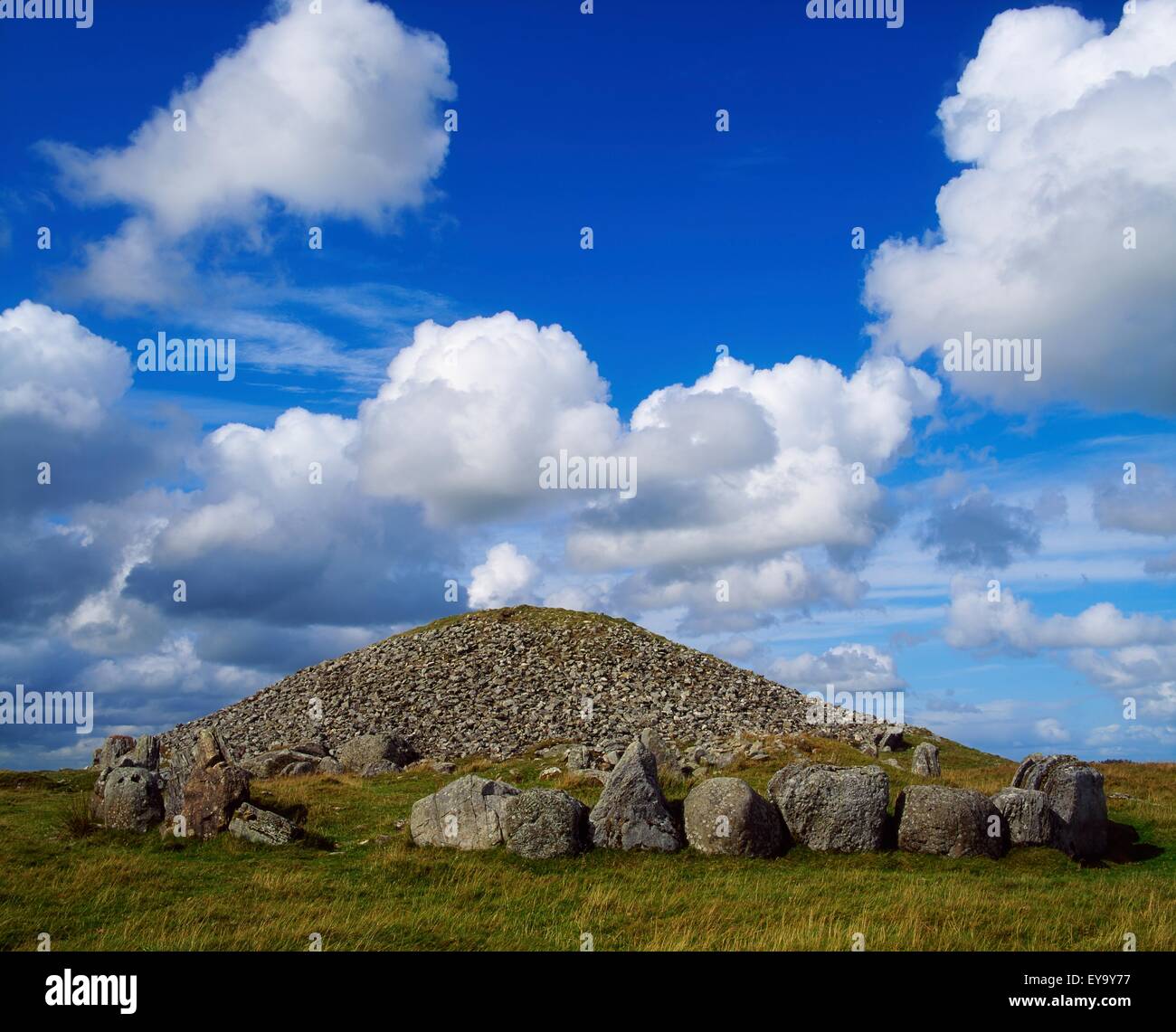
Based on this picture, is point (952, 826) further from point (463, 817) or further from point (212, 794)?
point (212, 794)

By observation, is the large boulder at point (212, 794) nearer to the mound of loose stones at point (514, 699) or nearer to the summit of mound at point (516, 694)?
the mound of loose stones at point (514, 699)

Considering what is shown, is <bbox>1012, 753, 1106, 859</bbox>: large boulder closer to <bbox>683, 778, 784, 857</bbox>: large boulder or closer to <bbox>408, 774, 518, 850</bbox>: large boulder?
<bbox>683, 778, 784, 857</bbox>: large boulder

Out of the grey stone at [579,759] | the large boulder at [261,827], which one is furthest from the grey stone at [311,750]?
the large boulder at [261,827]

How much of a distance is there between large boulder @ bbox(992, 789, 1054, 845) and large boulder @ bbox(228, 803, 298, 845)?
19.6m

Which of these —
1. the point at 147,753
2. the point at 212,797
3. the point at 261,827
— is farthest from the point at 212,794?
the point at 147,753

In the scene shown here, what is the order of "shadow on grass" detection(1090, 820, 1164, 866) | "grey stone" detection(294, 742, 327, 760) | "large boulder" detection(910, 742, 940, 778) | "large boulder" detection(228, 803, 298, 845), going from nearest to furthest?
"large boulder" detection(228, 803, 298, 845) → "shadow on grass" detection(1090, 820, 1164, 866) → "large boulder" detection(910, 742, 940, 778) → "grey stone" detection(294, 742, 327, 760)

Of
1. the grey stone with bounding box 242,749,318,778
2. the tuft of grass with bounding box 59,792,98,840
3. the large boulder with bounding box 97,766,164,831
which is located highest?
the large boulder with bounding box 97,766,164,831

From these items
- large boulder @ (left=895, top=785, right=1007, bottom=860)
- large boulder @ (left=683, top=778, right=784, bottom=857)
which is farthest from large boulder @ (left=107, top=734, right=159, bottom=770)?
large boulder @ (left=895, top=785, right=1007, bottom=860)

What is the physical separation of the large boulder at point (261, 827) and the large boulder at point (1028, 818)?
19555 millimetres

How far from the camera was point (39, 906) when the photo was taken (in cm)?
2028

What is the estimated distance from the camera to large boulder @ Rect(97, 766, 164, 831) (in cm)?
2833

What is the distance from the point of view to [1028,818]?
87.4ft

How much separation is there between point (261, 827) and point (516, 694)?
42301 mm
